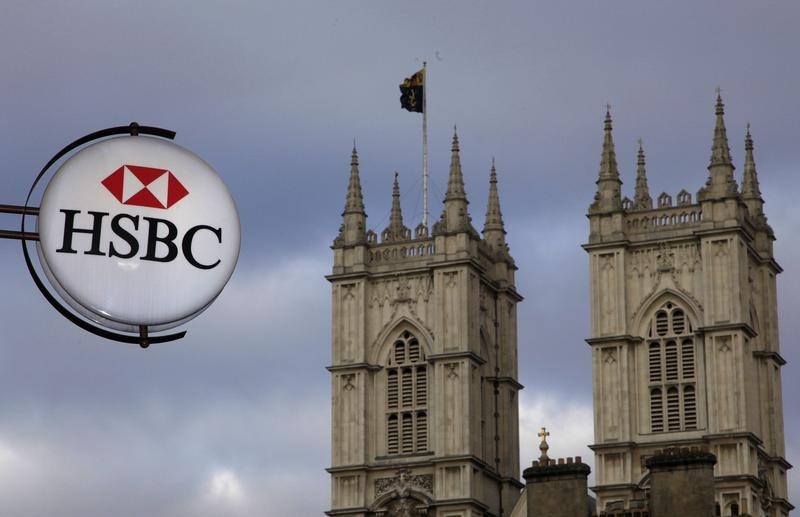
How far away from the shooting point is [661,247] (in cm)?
6353

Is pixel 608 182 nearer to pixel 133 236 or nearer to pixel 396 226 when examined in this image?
pixel 396 226

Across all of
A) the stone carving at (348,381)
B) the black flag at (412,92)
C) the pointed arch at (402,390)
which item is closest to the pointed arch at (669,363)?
the pointed arch at (402,390)

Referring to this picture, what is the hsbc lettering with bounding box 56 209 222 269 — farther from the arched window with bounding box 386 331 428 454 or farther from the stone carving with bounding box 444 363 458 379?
the arched window with bounding box 386 331 428 454

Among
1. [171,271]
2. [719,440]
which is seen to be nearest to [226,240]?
[171,271]

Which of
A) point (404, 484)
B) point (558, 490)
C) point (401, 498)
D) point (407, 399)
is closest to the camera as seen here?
point (558, 490)

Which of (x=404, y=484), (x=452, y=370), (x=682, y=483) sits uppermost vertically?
(x=452, y=370)

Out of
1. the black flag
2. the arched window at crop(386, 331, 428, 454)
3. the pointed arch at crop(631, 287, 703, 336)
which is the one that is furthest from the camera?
the black flag

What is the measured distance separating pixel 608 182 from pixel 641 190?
116cm

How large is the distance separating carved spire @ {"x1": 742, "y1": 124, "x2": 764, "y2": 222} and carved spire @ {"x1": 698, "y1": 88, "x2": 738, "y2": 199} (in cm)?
257

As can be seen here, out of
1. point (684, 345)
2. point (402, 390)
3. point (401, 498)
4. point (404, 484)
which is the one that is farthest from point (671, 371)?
point (401, 498)

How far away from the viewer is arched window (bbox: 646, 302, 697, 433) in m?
62.0

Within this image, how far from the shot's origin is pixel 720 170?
→ 64.2m

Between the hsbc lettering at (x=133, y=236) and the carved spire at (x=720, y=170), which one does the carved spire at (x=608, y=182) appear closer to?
the carved spire at (x=720, y=170)

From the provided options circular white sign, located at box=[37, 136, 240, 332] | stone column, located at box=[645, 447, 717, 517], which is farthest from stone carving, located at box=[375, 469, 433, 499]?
circular white sign, located at box=[37, 136, 240, 332]
